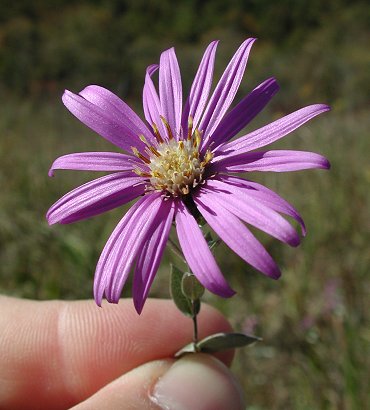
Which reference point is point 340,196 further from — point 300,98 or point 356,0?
point 356,0

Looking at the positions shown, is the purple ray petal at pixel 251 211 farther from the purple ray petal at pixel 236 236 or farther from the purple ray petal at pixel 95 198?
the purple ray petal at pixel 95 198

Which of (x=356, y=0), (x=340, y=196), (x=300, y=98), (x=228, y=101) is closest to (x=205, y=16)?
(x=356, y=0)

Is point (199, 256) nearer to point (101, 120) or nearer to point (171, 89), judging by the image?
point (101, 120)

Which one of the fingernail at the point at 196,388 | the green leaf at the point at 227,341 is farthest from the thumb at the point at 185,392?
the green leaf at the point at 227,341

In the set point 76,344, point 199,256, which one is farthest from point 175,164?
point 76,344

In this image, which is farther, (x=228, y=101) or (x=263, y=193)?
(x=228, y=101)

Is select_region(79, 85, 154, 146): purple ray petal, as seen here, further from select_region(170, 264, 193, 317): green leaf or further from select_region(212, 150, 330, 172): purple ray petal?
select_region(170, 264, 193, 317): green leaf
